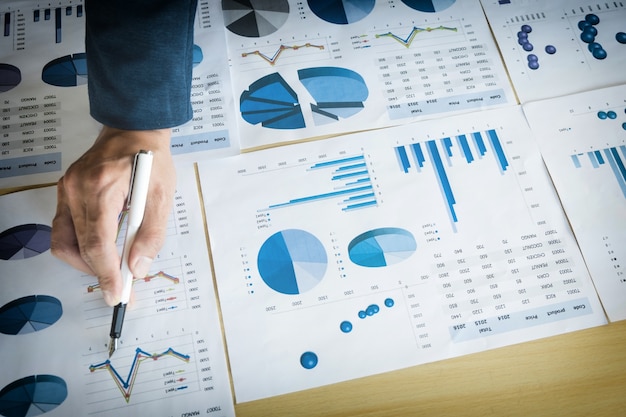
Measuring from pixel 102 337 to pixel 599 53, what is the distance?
0.79m

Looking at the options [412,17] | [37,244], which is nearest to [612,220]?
[412,17]

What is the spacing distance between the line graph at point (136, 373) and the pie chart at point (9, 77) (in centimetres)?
42

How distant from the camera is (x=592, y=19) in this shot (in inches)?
29.4

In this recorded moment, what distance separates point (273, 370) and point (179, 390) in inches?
4.2

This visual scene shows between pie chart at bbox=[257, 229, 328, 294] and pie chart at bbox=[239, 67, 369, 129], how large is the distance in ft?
0.54

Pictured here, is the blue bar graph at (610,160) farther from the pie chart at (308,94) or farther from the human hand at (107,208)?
the human hand at (107,208)

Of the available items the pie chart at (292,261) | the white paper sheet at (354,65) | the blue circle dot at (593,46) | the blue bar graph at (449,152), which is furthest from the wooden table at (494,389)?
the blue circle dot at (593,46)

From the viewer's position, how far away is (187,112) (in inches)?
20.8

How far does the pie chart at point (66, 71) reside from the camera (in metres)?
0.68

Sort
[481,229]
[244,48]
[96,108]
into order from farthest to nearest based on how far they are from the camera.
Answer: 1. [244,48]
2. [481,229]
3. [96,108]

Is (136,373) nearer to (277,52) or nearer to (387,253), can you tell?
(387,253)

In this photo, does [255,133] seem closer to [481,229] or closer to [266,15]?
[266,15]

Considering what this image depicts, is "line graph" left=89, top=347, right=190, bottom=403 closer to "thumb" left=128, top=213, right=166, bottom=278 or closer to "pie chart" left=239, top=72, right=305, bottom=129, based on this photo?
"thumb" left=128, top=213, right=166, bottom=278

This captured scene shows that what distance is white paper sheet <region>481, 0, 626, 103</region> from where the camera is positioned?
71 centimetres
